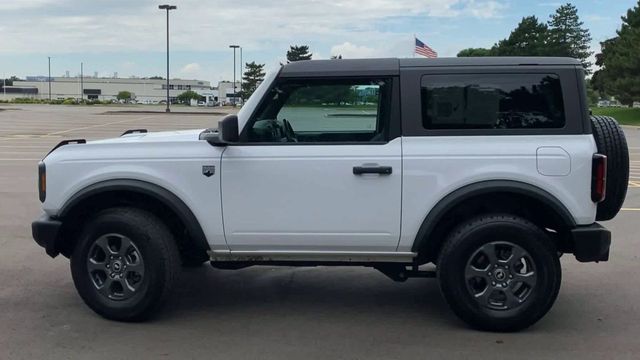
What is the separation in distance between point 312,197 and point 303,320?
3.14 ft

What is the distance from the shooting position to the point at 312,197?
14.8 feet

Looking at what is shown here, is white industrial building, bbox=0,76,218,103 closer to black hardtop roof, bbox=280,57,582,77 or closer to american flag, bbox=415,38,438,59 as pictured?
american flag, bbox=415,38,438,59

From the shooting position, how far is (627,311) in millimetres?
5027

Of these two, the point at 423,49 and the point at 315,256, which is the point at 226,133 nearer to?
the point at 315,256

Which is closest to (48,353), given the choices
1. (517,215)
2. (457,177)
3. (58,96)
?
(457,177)

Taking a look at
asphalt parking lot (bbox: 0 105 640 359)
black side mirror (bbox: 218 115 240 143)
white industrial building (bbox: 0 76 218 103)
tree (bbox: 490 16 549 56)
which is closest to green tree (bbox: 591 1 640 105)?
tree (bbox: 490 16 549 56)

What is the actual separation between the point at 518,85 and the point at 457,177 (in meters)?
0.76


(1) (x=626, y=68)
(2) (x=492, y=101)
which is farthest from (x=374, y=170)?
(1) (x=626, y=68)

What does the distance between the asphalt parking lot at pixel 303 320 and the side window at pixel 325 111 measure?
4.32 feet

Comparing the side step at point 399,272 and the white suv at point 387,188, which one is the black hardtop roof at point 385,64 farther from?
the side step at point 399,272

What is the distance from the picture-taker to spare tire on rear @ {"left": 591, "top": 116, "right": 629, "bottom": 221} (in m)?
4.58

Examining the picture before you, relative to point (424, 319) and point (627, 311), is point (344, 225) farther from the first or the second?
point (627, 311)

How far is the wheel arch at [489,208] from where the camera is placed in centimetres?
436

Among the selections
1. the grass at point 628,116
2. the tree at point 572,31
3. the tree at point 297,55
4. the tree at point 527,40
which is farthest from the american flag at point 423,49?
the tree at point 572,31
